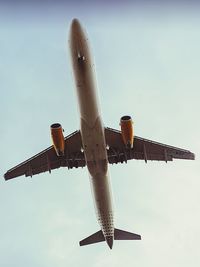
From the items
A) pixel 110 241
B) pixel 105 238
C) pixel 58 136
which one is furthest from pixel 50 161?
pixel 110 241

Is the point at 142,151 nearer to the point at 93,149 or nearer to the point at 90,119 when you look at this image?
the point at 93,149

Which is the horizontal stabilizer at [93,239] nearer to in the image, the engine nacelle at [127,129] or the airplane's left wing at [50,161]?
the airplane's left wing at [50,161]

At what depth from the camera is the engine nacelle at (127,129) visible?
27125 mm

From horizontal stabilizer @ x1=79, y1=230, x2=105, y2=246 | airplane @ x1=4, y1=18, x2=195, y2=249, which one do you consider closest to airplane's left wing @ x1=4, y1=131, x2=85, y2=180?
airplane @ x1=4, y1=18, x2=195, y2=249

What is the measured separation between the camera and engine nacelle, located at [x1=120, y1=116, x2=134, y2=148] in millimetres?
27125

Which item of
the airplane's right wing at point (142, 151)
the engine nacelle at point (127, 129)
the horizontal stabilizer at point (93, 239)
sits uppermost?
the engine nacelle at point (127, 129)

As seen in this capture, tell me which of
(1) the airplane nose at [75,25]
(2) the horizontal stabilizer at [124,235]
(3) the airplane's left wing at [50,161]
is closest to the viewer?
(1) the airplane nose at [75,25]

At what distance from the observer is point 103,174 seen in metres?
29.0

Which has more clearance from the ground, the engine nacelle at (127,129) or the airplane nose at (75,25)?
the airplane nose at (75,25)

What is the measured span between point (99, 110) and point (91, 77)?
218 centimetres

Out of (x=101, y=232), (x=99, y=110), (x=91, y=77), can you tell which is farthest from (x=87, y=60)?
(x=101, y=232)

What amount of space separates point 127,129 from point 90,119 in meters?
2.91

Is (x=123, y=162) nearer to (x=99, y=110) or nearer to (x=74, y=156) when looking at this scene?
(x=74, y=156)

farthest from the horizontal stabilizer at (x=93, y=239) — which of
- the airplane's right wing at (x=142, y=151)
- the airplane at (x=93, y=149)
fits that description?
the airplane's right wing at (x=142, y=151)
